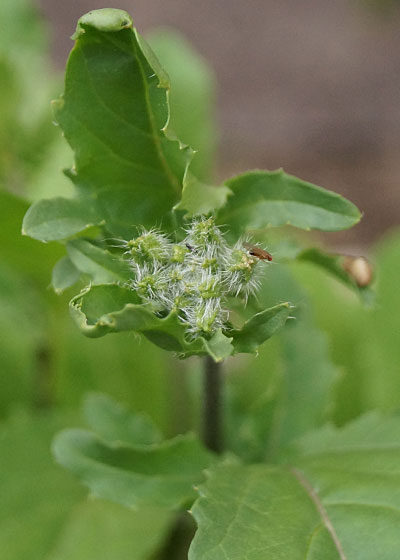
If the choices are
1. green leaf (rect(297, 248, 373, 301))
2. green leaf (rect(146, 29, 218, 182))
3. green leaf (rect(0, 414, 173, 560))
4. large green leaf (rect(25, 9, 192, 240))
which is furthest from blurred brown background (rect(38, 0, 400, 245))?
large green leaf (rect(25, 9, 192, 240))

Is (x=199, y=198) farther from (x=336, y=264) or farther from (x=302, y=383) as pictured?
(x=302, y=383)

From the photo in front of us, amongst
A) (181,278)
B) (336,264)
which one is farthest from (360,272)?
(181,278)

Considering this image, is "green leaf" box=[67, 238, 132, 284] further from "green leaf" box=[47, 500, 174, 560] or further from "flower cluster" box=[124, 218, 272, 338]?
"green leaf" box=[47, 500, 174, 560]

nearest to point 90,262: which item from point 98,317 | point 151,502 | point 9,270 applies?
point 98,317

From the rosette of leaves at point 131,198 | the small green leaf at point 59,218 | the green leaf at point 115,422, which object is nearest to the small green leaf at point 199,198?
the rosette of leaves at point 131,198

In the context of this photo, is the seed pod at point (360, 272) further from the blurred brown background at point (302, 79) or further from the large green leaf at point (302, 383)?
the blurred brown background at point (302, 79)

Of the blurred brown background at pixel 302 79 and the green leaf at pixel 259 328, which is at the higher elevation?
the blurred brown background at pixel 302 79

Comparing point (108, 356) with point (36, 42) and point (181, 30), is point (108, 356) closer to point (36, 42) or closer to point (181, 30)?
point (36, 42)
